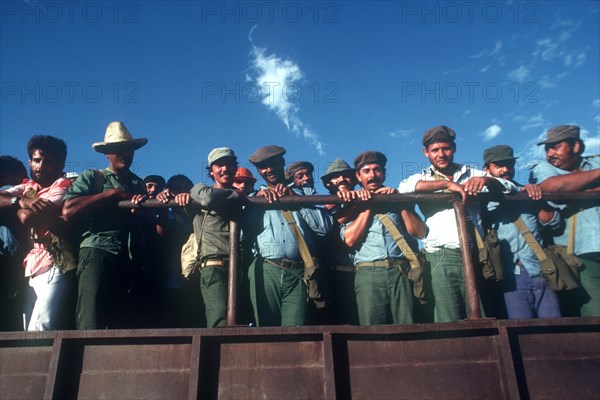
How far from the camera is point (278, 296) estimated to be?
3.64 meters

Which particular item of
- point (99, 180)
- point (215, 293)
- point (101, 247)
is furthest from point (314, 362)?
point (99, 180)

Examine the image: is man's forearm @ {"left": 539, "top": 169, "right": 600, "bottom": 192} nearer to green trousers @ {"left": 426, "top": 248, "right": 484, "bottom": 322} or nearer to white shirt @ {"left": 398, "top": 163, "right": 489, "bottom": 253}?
white shirt @ {"left": 398, "top": 163, "right": 489, "bottom": 253}

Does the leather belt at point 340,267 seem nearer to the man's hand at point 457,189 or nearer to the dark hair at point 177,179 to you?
the man's hand at point 457,189

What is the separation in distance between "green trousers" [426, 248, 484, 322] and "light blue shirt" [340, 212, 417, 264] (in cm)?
34

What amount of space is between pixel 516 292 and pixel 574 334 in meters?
0.79

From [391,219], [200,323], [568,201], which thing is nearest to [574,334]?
[568,201]

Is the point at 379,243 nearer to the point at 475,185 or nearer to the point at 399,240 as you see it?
the point at 399,240

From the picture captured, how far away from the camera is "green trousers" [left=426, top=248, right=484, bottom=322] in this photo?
3609 millimetres

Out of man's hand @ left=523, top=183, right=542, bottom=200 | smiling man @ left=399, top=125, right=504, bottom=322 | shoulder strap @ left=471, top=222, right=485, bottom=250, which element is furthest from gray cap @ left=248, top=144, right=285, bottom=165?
man's hand @ left=523, top=183, right=542, bottom=200

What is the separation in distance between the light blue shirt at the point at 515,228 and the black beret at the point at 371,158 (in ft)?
Result: 3.88

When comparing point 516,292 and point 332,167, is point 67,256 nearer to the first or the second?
→ point 332,167

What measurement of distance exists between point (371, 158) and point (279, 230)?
141 cm

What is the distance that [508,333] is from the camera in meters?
2.74

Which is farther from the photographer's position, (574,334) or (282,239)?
(282,239)
